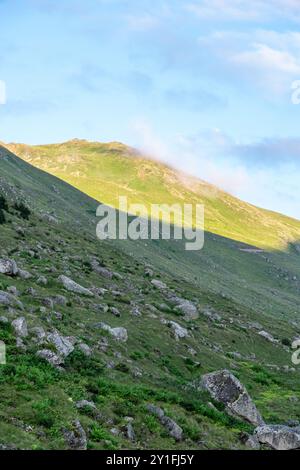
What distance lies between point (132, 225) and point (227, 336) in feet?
335

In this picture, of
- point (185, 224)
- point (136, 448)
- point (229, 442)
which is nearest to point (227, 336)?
point (229, 442)

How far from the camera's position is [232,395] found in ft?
88.5

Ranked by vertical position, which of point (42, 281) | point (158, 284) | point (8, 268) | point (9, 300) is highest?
point (8, 268)

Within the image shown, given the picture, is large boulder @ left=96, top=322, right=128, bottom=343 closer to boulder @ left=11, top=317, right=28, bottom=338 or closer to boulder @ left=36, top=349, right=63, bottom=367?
boulder @ left=11, top=317, right=28, bottom=338

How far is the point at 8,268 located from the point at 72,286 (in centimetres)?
558

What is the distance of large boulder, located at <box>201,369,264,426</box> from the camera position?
26094 millimetres

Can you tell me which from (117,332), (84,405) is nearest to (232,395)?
(117,332)

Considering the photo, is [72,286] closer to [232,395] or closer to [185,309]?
[185,309]

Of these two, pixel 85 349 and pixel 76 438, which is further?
pixel 85 349

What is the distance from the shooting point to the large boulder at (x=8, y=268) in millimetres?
34644

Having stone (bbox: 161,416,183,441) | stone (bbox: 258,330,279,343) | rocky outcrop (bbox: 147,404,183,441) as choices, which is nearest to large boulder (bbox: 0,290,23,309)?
rocky outcrop (bbox: 147,404,183,441)

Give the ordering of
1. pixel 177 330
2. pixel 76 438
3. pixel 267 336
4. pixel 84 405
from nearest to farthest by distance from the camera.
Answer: pixel 76 438 < pixel 84 405 < pixel 177 330 < pixel 267 336

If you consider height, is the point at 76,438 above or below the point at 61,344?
below

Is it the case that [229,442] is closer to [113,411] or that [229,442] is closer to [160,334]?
[113,411]
